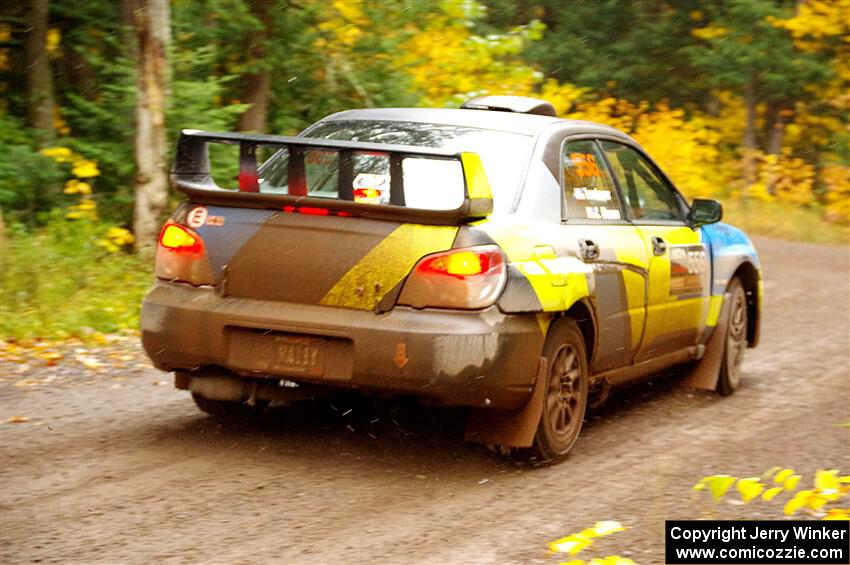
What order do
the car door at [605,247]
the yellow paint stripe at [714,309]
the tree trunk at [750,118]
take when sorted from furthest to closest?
the tree trunk at [750,118] < the yellow paint stripe at [714,309] < the car door at [605,247]

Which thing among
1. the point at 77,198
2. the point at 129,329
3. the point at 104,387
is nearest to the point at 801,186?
the point at 77,198

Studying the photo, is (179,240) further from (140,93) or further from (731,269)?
(140,93)

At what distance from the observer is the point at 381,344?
18.1 feet

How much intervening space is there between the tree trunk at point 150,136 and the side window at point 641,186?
6.01 metres

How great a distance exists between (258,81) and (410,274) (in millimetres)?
9730

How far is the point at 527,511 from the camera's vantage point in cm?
531

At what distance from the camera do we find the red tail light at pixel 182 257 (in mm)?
5938

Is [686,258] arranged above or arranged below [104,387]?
above

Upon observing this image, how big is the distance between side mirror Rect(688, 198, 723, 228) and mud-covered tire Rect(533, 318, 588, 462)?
184 cm

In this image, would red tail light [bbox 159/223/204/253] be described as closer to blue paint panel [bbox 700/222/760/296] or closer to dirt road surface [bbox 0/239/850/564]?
dirt road surface [bbox 0/239/850/564]

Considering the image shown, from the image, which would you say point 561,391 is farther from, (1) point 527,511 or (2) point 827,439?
(2) point 827,439

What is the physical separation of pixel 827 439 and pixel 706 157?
22.4 meters

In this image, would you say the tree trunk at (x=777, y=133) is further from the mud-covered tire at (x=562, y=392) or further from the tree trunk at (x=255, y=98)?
the mud-covered tire at (x=562, y=392)

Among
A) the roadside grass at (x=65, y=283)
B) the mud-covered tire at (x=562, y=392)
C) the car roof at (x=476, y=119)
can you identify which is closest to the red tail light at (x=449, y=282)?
the mud-covered tire at (x=562, y=392)
